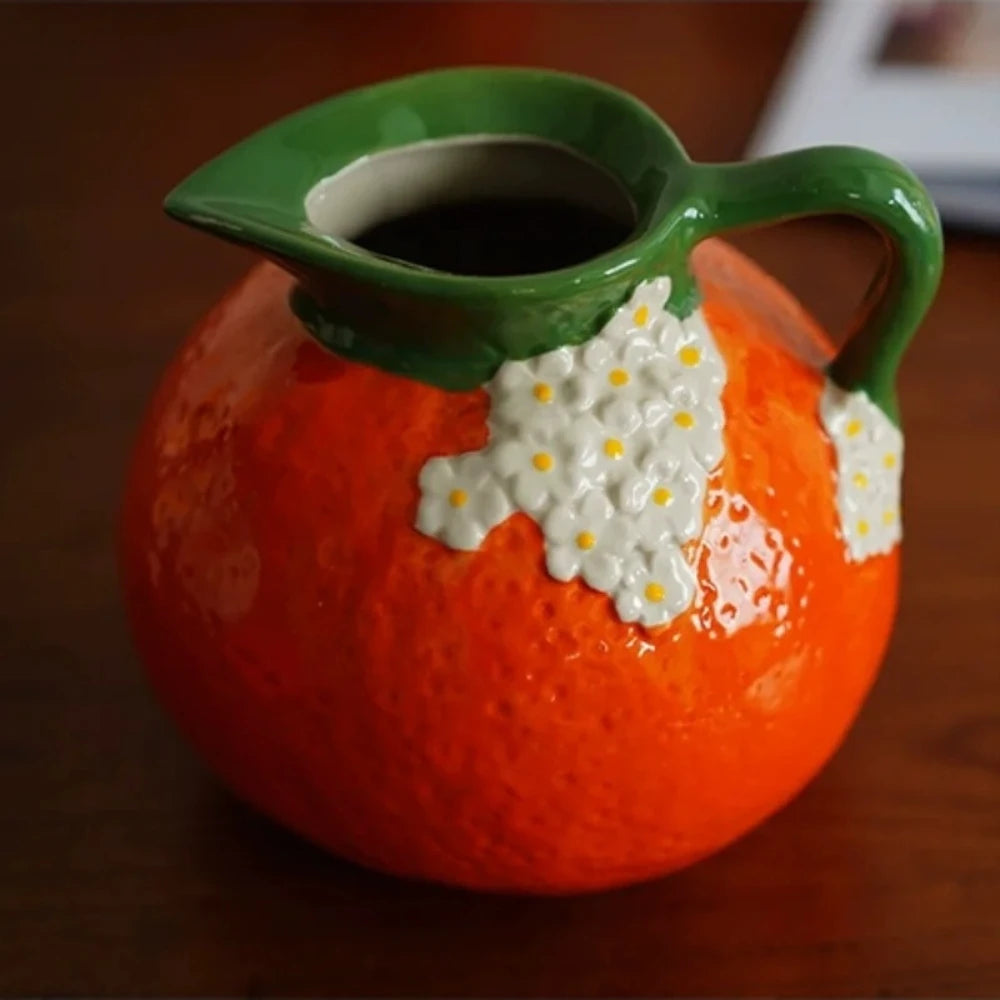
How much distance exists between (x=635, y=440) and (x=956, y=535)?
0.26m

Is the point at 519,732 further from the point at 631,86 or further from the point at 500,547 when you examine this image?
the point at 631,86

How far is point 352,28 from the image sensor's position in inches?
38.1

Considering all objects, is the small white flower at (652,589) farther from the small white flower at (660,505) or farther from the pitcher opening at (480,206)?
the pitcher opening at (480,206)

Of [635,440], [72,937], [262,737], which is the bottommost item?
[72,937]

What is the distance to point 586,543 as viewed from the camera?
0.40 metres

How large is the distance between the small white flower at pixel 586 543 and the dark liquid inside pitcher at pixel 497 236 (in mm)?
102

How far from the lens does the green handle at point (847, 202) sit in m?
0.41

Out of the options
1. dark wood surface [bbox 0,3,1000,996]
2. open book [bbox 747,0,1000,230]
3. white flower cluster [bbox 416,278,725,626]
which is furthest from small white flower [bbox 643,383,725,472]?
open book [bbox 747,0,1000,230]

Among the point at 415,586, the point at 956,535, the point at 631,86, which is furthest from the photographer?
the point at 631,86

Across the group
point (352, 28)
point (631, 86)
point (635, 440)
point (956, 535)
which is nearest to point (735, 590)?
point (635, 440)

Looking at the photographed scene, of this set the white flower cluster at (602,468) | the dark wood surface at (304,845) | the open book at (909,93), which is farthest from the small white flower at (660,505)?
the open book at (909,93)

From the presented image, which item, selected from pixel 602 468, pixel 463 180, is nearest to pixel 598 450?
pixel 602 468

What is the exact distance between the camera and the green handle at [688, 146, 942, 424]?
1.34 feet

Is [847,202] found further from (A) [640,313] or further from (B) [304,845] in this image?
(B) [304,845]
